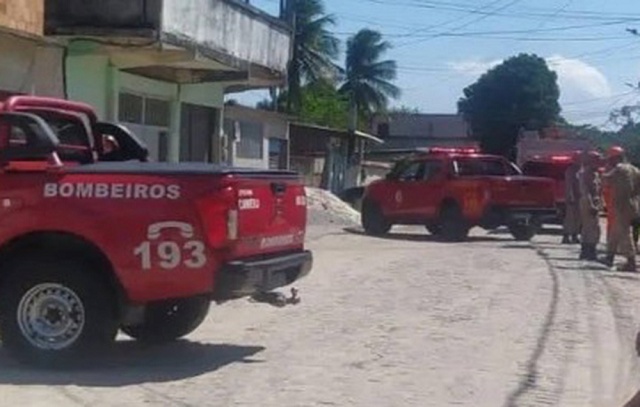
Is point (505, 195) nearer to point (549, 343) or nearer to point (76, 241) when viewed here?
point (549, 343)

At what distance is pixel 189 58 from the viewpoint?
69.6 ft

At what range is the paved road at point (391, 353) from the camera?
9.41 m

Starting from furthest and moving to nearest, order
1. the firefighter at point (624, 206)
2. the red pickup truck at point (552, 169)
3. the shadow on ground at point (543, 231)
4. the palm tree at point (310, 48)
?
the palm tree at point (310, 48) → the shadow on ground at point (543, 231) → the red pickup truck at point (552, 169) → the firefighter at point (624, 206)

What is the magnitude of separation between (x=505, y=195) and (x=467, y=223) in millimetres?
979

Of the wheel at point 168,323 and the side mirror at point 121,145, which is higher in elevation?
the side mirror at point 121,145

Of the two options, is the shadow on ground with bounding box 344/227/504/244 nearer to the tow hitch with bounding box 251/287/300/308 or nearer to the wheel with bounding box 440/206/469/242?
the wheel with bounding box 440/206/469/242

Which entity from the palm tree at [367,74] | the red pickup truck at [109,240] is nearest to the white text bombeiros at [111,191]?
the red pickup truck at [109,240]

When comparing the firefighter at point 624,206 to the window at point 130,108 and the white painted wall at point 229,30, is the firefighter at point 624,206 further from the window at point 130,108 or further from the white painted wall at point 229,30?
the window at point 130,108

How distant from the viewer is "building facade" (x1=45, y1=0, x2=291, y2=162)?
761 inches

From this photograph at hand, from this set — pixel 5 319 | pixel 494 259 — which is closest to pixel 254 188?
pixel 5 319

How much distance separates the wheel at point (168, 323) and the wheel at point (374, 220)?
19.4m

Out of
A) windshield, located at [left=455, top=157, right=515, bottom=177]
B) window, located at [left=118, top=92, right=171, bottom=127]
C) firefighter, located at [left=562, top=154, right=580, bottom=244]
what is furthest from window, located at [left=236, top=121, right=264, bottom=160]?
firefighter, located at [left=562, top=154, right=580, bottom=244]

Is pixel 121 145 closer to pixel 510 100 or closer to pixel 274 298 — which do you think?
pixel 274 298

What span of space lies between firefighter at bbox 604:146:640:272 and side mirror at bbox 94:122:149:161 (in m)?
10.2
